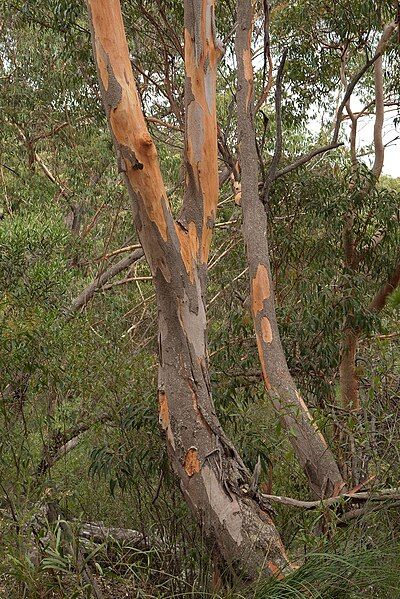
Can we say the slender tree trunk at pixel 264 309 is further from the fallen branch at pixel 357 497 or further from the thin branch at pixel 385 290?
the thin branch at pixel 385 290

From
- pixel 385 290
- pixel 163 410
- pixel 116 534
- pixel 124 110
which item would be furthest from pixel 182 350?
pixel 385 290

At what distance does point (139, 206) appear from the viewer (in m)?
3.79

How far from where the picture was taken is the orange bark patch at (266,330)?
4.91 m

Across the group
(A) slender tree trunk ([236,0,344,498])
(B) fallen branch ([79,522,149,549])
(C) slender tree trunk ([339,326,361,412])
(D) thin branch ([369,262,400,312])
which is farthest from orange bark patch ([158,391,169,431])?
(D) thin branch ([369,262,400,312])

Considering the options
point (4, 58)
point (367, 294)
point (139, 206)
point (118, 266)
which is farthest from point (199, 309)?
point (4, 58)

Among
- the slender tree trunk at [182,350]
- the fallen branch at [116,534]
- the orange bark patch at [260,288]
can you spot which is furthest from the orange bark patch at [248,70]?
the fallen branch at [116,534]

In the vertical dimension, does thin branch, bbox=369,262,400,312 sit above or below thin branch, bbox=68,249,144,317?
below

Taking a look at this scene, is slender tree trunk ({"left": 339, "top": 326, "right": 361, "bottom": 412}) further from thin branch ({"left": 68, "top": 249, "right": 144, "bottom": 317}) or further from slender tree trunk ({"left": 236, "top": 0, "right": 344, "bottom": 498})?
thin branch ({"left": 68, "top": 249, "right": 144, "bottom": 317})

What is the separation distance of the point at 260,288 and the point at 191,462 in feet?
4.86

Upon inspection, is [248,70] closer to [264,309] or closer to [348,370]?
[264,309]

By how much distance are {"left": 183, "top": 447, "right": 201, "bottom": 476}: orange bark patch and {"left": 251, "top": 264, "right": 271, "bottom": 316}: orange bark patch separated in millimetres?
1366

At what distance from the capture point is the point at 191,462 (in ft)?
12.5

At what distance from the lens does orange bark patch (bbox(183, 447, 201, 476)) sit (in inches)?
149

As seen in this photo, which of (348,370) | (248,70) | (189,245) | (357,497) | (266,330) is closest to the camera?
(357,497)
